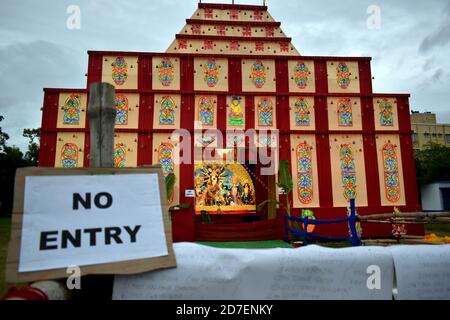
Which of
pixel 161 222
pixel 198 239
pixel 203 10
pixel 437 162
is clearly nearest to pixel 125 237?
pixel 161 222

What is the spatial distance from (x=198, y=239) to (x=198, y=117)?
14.1 feet

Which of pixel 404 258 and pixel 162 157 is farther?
pixel 162 157

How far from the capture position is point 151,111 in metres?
10.3

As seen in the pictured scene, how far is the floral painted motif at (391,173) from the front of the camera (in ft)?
34.1

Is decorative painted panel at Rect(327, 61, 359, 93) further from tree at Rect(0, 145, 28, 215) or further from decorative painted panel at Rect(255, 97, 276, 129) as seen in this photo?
tree at Rect(0, 145, 28, 215)

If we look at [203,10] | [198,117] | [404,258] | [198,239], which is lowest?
[198,239]

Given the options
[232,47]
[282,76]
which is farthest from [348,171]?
[232,47]

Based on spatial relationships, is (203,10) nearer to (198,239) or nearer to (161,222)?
(198,239)

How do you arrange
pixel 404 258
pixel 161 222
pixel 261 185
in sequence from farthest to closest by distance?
1. pixel 261 185
2. pixel 161 222
3. pixel 404 258

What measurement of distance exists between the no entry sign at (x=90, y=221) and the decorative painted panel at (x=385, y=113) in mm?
10699

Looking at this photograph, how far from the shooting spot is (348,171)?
10445 mm

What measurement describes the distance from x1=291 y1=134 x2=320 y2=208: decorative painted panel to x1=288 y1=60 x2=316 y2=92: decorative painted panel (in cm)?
179

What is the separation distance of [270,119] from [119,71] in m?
5.71

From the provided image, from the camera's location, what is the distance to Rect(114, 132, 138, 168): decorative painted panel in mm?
9945
